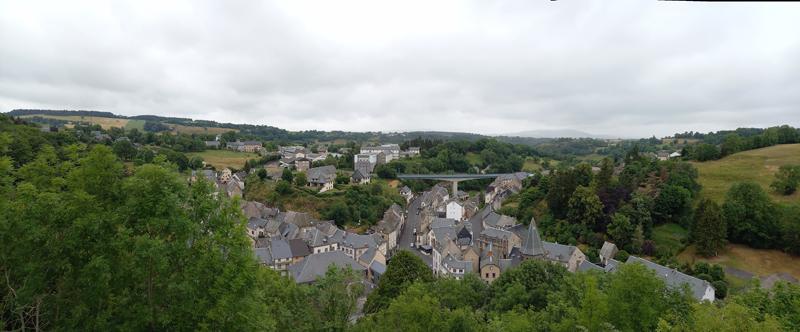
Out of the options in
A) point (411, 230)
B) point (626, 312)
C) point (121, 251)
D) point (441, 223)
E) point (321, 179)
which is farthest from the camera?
point (321, 179)

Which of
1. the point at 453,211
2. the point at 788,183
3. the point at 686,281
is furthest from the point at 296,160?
the point at 788,183

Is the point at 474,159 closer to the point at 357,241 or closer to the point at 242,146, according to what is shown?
the point at 242,146

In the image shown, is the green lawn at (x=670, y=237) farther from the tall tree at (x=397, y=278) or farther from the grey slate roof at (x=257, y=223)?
the grey slate roof at (x=257, y=223)

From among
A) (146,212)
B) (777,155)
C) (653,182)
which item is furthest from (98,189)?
(777,155)

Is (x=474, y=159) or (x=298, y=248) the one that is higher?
(x=474, y=159)

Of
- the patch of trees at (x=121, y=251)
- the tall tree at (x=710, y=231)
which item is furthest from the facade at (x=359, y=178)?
the patch of trees at (x=121, y=251)

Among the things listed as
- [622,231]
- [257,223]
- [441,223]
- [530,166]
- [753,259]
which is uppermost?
[530,166]
